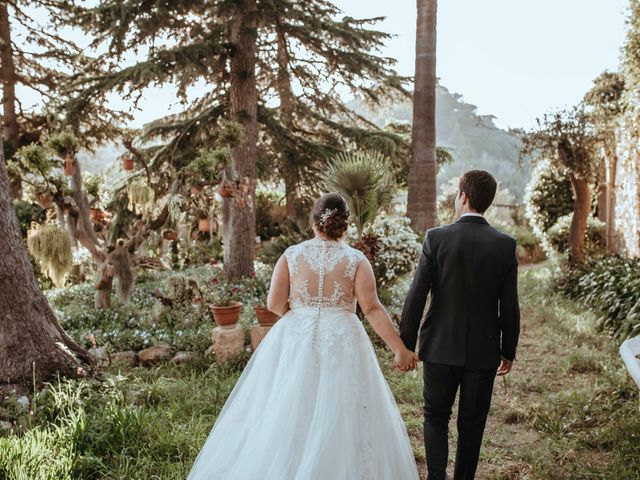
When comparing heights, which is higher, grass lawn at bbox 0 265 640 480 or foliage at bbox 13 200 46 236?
foliage at bbox 13 200 46 236


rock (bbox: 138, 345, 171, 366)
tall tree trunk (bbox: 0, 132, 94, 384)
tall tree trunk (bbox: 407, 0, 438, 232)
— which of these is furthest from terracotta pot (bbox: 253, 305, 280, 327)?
tall tree trunk (bbox: 407, 0, 438, 232)

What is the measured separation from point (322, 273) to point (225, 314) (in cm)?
293

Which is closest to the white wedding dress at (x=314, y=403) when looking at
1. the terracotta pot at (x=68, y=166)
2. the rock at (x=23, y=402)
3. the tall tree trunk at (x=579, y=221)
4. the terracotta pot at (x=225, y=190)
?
the rock at (x=23, y=402)

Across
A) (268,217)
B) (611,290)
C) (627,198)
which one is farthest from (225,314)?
(268,217)

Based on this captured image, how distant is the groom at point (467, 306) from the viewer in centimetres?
263

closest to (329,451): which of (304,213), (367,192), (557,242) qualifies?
(367,192)

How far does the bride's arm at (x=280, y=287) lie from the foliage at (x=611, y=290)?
15.5 ft

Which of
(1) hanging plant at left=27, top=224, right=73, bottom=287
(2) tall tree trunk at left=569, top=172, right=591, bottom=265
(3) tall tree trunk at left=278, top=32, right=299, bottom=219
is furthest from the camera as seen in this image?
(3) tall tree trunk at left=278, top=32, right=299, bottom=219

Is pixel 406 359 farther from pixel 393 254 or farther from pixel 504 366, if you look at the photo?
pixel 393 254

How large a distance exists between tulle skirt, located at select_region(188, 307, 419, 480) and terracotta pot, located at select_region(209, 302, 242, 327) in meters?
2.47

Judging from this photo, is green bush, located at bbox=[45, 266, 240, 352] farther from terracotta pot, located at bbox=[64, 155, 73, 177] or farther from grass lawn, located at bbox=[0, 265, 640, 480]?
terracotta pot, located at bbox=[64, 155, 73, 177]

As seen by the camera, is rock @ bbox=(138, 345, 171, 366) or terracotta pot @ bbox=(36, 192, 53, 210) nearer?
rock @ bbox=(138, 345, 171, 366)

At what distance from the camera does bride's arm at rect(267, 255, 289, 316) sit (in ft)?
9.51

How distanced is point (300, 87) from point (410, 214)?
14.4ft
